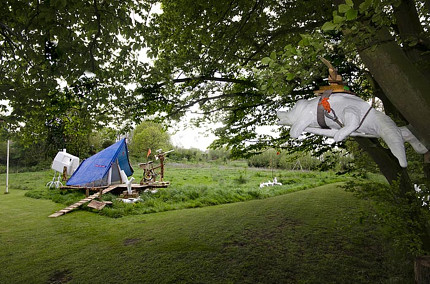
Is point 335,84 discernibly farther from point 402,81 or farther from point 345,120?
point 402,81

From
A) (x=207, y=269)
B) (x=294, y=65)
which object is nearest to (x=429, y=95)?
(x=294, y=65)

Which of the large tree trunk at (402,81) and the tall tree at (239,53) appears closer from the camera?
the large tree trunk at (402,81)

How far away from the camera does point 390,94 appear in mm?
1505

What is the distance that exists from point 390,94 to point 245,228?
5684mm

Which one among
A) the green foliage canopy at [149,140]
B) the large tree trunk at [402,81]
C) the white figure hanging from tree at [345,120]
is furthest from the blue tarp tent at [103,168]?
the green foliage canopy at [149,140]

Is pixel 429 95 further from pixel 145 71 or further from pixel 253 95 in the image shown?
pixel 145 71

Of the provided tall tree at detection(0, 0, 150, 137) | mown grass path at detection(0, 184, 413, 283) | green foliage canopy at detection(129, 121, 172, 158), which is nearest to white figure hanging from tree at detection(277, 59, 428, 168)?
mown grass path at detection(0, 184, 413, 283)

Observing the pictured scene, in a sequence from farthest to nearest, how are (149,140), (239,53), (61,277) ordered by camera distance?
(149,140)
(239,53)
(61,277)

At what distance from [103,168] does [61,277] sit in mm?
7294

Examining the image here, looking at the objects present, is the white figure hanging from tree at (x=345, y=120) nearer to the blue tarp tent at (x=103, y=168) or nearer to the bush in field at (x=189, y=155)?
the blue tarp tent at (x=103, y=168)

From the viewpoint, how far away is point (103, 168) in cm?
1106

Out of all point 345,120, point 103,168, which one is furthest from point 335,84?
point 103,168

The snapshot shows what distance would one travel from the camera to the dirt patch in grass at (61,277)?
414 cm

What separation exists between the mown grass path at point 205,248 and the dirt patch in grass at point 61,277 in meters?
0.02
